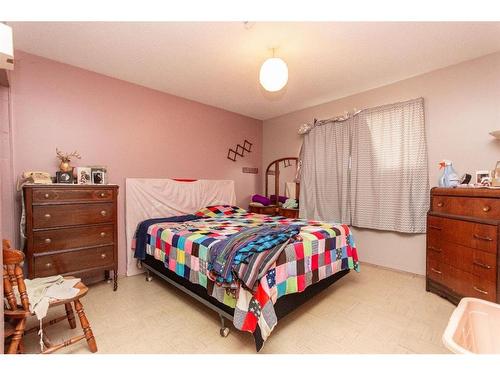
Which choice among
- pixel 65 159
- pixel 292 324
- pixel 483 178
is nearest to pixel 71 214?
pixel 65 159

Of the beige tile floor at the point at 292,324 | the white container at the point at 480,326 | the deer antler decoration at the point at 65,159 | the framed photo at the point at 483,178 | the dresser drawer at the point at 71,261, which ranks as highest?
the deer antler decoration at the point at 65,159

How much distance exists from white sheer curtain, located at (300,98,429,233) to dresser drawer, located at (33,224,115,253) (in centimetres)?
282

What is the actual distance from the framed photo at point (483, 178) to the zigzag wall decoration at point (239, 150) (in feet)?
10.5

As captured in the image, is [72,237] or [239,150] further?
[239,150]

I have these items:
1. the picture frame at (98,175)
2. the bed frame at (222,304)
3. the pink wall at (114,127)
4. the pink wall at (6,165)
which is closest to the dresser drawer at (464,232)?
the bed frame at (222,304)

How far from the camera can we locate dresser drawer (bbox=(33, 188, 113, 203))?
6.69 feet

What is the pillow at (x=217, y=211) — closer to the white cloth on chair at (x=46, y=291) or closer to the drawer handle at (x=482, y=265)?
the white cloth on chair at (x=46, y=291)

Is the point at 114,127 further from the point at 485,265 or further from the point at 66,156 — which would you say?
the point at 485,265

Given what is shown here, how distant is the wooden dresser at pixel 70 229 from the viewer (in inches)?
79.0

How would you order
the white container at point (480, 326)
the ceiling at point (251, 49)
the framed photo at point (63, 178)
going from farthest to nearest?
1. the framed photo at point (63, 178)
2. the ceiling at point (251, 49)
3. the white container at point (480, 326)

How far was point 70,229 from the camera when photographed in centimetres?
218

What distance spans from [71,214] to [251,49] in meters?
2.33
